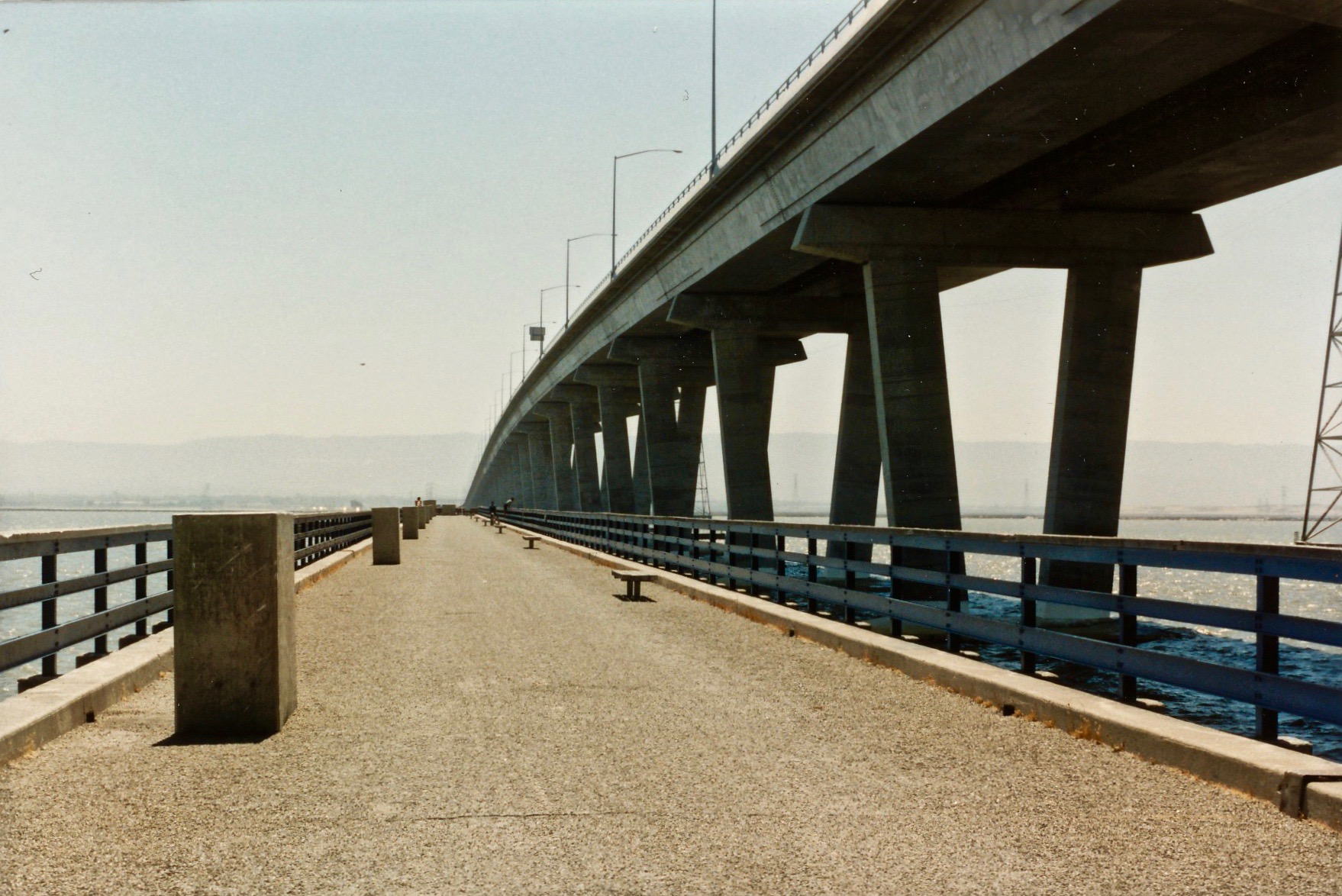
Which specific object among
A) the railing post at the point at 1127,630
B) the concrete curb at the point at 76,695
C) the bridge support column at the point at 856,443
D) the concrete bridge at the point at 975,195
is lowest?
the concrete curb at the point at 76,695

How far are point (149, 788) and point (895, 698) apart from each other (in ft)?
17.6

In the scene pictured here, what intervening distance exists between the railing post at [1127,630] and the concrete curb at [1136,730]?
114 millimetres

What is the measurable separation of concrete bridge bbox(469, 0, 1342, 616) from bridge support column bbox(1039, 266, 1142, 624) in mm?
54

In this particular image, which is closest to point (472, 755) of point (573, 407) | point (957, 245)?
point (957, 245)

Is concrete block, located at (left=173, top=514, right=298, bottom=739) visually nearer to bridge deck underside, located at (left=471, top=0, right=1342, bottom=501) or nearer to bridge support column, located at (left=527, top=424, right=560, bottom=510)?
bridge deck underside, located at (left=471, top=0, right=1342, bottom=501)

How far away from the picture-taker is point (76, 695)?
27.2 ft

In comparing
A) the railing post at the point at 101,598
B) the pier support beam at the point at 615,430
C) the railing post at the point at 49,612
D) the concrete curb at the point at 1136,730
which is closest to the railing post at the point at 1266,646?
the concrete curb at the point at 1136,730

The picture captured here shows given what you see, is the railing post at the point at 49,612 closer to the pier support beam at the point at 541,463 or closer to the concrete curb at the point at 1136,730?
the concrete curb at the point at 1136,730

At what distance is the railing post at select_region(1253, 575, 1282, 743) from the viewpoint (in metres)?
6.88

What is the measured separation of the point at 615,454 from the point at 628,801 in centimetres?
6348

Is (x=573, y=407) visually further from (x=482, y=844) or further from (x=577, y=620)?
(x=482, y=844)

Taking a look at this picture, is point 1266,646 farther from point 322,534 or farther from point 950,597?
point 322,534

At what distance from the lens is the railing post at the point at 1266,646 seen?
22.6 ft

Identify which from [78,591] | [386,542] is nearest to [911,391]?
[386,542]
